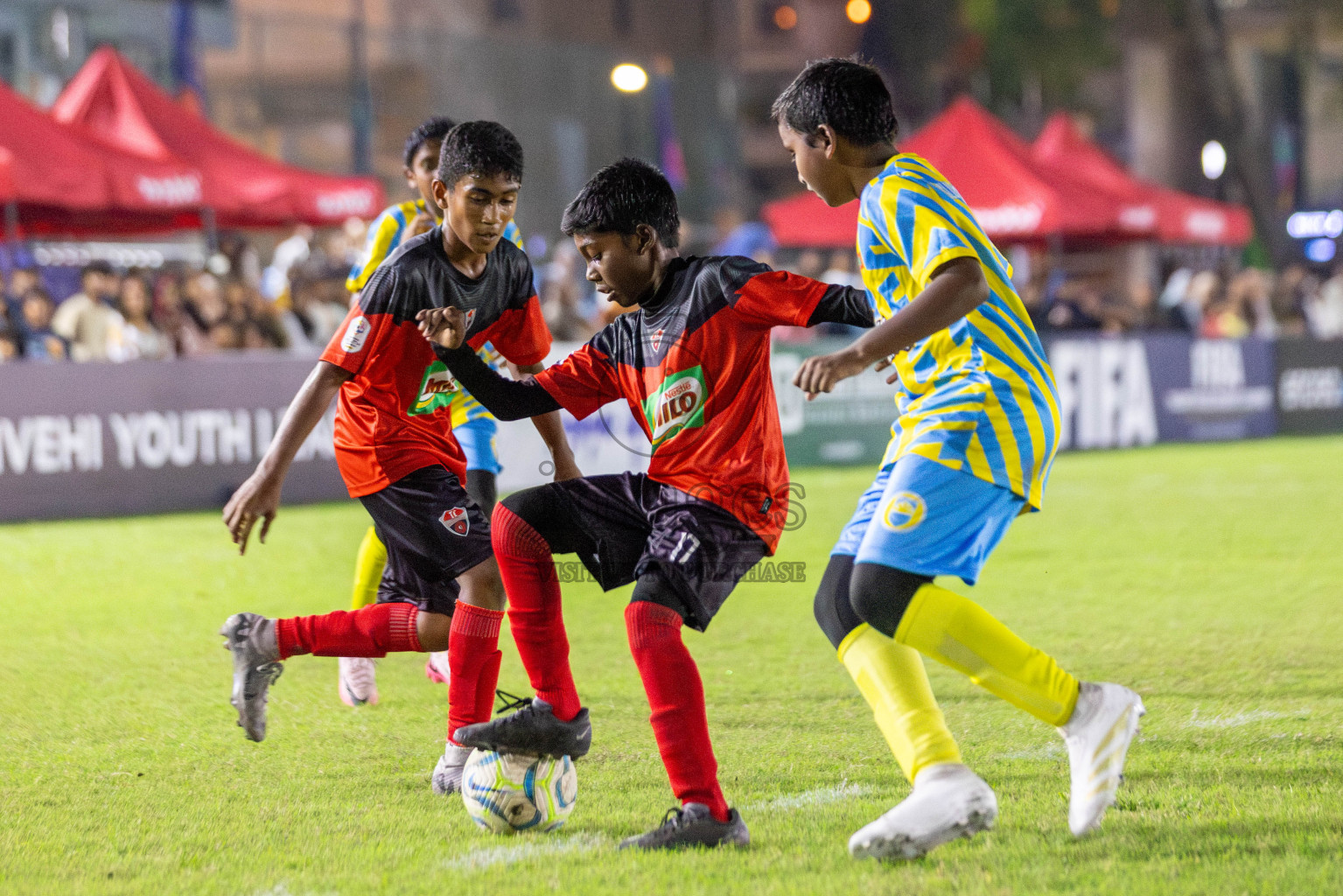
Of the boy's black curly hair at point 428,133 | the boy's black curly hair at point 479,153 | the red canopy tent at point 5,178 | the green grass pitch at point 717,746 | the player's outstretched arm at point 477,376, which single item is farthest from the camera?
the red canopy tent at point 5,178

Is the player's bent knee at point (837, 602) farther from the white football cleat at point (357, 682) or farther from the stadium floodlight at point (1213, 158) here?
the stadium floodlight at point (1213, 158)

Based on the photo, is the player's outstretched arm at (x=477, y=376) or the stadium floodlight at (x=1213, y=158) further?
the stadium floodlight at (x=1213, y=158)

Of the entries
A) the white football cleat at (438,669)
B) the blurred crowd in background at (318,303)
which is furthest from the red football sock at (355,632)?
the blurred crowd in background at (318,303)

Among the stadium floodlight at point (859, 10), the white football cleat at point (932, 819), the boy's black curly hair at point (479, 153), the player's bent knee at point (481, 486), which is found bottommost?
the white football cleat at point (932, 819)

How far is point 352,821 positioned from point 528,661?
60 cm

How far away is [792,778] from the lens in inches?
163

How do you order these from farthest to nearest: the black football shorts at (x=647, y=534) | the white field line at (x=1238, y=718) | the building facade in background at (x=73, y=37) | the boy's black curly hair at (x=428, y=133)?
1. the building facade in background at (x=73, y=37)
2. the boy's black curly hair at (x=428, y=133)
3. the white field line at (x=1238, y=718)
4. the black football shorts at (x=647, y=534)

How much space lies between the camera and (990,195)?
739 inches

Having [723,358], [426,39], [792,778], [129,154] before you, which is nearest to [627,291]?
[723,358]

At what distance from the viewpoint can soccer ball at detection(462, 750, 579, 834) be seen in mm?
3688

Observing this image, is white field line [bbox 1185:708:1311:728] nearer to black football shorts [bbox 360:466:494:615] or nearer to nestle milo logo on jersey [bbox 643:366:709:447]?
nestle milo logo on jersey [bbox 643:366:709:447]

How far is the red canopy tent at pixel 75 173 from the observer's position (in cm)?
1281

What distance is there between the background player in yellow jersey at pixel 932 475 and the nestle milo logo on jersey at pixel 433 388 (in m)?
1.40

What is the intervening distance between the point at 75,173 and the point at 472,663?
10.5 metres
